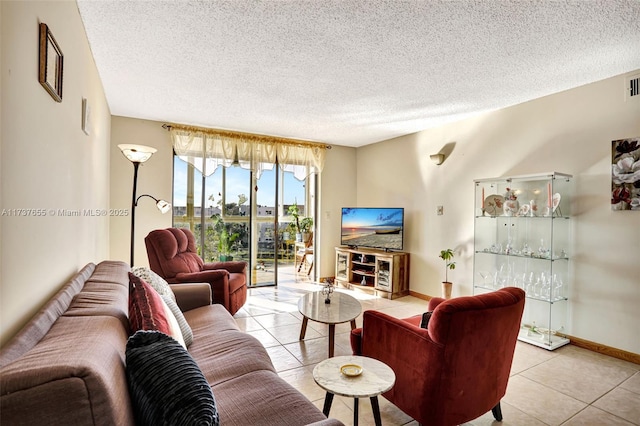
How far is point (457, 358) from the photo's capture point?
1660 mm

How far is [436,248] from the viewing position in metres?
4.71

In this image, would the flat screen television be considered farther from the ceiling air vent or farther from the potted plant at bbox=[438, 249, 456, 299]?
the ceiling air vent

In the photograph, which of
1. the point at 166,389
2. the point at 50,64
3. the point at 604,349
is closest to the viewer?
the point at 166,389

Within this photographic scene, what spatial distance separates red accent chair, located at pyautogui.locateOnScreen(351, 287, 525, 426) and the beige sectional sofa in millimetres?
688

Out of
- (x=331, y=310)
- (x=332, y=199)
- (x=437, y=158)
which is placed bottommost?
(x=331, y=310)

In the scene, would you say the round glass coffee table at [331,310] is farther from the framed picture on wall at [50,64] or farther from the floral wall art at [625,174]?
the floral wall art at [625,174]

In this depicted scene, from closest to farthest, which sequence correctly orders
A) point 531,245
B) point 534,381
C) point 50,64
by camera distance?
1. point 50,64
2. point 534,381
3. point 531,245

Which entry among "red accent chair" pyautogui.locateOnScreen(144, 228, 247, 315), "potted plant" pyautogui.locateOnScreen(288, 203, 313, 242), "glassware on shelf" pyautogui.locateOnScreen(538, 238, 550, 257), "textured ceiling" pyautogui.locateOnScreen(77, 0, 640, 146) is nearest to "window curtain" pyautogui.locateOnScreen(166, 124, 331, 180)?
"potted plant" pyautogui.locateOnScreen(288, 203, 313, 242)

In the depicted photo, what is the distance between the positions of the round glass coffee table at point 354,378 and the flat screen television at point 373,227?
11.7 ft

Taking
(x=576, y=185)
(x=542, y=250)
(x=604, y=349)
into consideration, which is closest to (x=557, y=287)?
(x=542, y=250)

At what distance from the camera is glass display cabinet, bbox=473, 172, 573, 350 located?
327 cm

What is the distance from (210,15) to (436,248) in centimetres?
391

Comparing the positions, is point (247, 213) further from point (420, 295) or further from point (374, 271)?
point (420, 295)

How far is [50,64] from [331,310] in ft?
7.95
